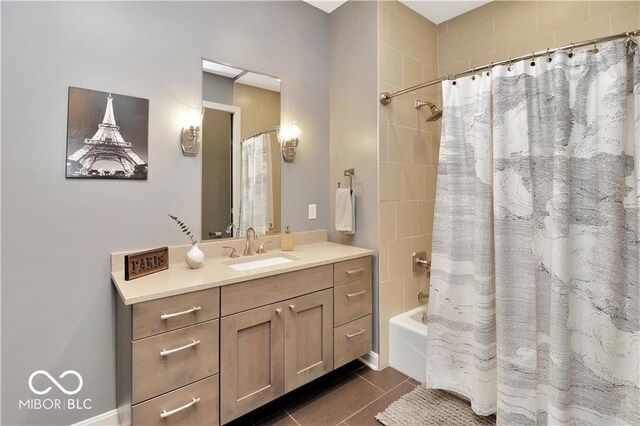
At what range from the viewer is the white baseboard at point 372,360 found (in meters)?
2.22

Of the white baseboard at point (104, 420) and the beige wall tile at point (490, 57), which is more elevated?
the beige wall tile at point (490, 57)

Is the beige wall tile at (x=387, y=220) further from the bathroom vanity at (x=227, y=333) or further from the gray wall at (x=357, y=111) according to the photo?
the bathroom vanity at (x=227, y=333)

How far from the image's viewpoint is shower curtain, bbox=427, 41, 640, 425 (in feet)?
4.31

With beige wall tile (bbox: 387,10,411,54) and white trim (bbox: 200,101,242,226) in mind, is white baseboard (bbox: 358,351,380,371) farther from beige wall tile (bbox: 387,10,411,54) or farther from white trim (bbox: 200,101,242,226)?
beige wall tile (bbox: 387,10,411,54)

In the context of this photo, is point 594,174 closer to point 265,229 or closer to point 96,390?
point 265,229

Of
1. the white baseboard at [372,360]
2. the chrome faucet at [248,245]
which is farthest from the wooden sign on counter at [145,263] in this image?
the white baseboard at [372,360]

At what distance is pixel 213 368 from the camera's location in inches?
58.2

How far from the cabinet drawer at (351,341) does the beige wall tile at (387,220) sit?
1.98 feet

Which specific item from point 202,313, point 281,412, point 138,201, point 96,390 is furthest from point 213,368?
point 138,201

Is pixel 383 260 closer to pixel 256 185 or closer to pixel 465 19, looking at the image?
pixel 256 185

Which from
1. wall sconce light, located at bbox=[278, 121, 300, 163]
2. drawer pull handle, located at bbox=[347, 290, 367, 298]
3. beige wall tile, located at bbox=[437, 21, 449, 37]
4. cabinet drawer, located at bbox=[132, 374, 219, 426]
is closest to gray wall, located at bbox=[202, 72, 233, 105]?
wall sconce light, located at bbox=[278, 121, 300, 163]

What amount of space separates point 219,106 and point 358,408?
6.92 feet

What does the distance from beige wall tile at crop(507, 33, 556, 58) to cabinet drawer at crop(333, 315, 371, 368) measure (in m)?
2.33

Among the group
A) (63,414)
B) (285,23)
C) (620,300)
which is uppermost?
(285,23)
